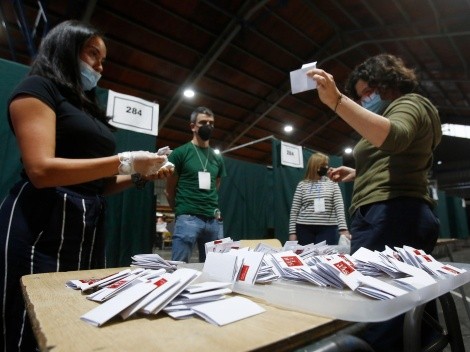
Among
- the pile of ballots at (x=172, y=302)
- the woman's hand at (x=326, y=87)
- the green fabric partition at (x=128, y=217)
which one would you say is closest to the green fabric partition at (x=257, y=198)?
the green fabric partition at (x=128, y=217)

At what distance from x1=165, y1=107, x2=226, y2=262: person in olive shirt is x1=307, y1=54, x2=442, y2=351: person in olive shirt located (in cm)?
113

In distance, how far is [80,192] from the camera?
1.01 m

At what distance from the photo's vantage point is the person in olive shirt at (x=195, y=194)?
6.59ft

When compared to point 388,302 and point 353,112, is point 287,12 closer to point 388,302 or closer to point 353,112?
point 353,112

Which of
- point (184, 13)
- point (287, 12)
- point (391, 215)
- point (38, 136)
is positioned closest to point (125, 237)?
point (38, 136)

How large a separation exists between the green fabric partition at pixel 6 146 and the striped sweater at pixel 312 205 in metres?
2.14

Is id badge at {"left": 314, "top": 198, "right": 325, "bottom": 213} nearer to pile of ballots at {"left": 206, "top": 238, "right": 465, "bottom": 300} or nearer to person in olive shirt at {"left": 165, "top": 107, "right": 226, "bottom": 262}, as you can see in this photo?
person in olive shirt at {"left": 165, "top": 107, "right": 226, "bottom": 262}

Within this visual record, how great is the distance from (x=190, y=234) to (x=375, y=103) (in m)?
1.32

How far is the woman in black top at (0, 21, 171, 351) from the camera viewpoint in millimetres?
797

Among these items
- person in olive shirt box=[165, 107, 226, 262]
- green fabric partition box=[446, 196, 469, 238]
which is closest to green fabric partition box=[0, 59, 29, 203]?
person in olive shirt box=[165, 107, 226, 262]

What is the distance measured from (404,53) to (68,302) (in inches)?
331

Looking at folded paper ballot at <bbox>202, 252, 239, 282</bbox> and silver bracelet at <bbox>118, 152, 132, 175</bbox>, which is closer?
folded paper ballot at <bbox>202, 252, 239, 282</bbox>

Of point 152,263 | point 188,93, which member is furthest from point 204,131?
point 188,93

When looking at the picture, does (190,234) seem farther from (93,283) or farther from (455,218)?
(455,218)
